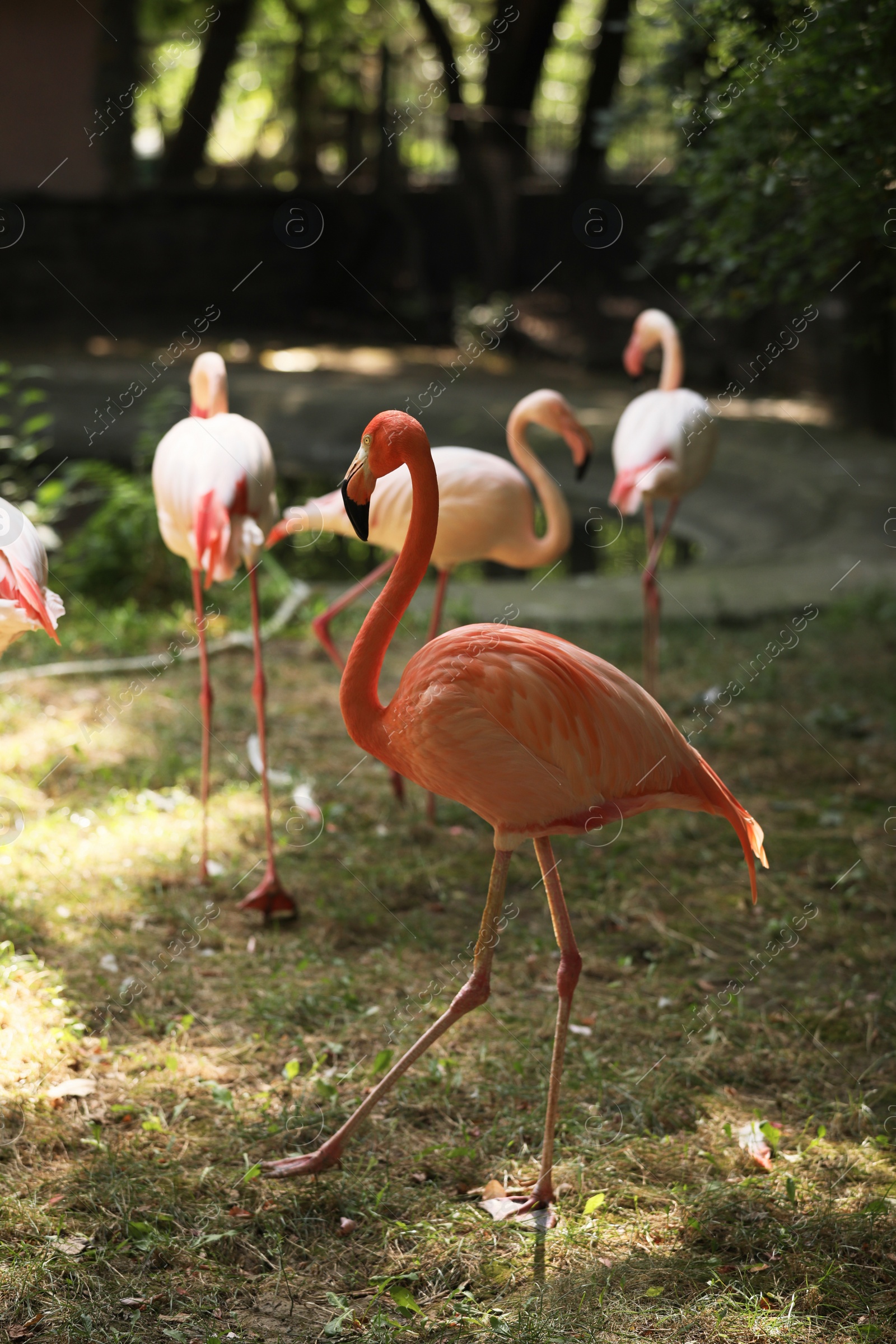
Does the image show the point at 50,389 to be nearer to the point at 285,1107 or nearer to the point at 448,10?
the point at 285,1107

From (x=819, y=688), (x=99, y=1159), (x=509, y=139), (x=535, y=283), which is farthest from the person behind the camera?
(x=535, y=283)

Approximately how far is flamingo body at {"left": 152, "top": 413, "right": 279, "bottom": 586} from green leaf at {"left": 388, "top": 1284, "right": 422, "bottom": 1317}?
1.80 metres

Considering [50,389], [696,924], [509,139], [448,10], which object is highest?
[448,10]

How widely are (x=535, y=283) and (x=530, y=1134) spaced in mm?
14071

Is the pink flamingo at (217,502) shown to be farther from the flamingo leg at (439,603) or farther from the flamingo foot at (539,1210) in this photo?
the flamingo foot at (539,1210)

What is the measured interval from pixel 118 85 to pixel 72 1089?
14671mm

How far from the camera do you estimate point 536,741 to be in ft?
7.82

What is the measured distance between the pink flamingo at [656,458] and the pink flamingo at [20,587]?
2.62 meters

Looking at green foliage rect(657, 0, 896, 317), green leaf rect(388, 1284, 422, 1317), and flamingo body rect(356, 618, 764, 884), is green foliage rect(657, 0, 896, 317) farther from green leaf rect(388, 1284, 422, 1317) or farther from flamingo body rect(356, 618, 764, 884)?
green leaf rect(388, 1284, 422, 1317)

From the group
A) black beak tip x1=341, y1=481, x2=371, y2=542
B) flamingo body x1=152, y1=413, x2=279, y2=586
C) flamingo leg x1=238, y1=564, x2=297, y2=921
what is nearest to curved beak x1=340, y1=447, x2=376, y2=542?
black beak tip x1=341, y1=481, x2=371, y2=542

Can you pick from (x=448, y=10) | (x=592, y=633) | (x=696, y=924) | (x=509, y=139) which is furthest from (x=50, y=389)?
(x=448, y=10)

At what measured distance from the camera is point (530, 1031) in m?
3.10

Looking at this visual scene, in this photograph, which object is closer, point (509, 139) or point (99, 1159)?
point (99, 1159)

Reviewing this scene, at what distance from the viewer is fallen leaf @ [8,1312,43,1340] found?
2.04 metres
